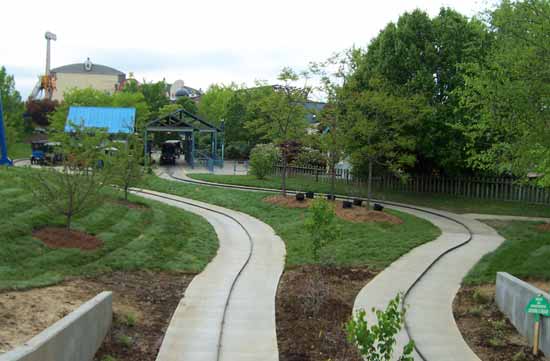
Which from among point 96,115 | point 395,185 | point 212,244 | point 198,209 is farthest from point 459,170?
point 96,115

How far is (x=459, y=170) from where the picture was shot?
29.0 m

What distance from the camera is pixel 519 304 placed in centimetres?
1008

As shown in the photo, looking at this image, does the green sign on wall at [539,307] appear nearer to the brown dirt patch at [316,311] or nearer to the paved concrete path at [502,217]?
the brown dirt patch at [316,311]

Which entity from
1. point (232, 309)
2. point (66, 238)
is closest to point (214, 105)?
point (66, 238)

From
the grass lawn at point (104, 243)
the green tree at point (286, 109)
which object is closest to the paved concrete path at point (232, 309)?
the grass lawn at point (104, 243)

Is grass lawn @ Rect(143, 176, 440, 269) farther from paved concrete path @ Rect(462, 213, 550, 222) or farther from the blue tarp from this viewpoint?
the blue tarp

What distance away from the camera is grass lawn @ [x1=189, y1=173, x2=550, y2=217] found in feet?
83.2

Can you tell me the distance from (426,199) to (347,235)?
11039 mm

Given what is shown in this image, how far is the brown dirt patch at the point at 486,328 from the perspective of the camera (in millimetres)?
9133

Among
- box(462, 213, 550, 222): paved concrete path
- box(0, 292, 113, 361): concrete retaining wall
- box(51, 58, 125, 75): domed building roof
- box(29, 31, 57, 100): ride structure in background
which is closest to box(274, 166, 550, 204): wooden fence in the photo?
box(462, 213, 550, 222): paved concrete path

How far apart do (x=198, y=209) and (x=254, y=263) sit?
1087cm

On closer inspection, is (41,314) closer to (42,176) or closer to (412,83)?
(42,176)

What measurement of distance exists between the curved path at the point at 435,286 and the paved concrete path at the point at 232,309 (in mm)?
2047

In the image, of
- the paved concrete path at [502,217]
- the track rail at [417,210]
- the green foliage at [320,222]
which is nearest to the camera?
the track rail at [417,210]
